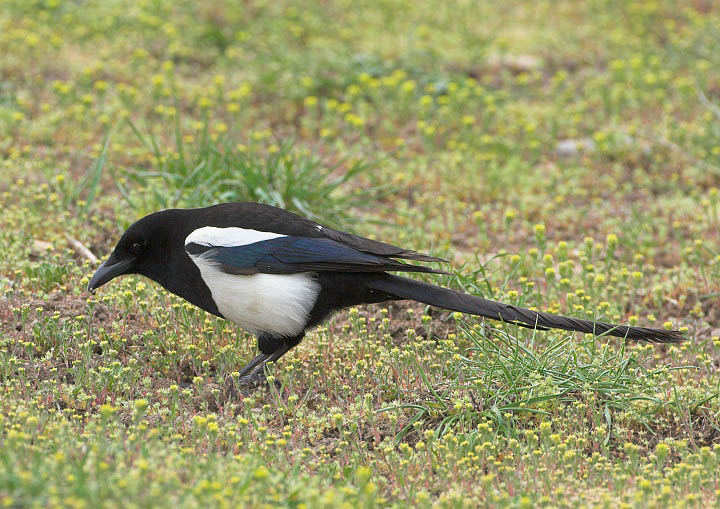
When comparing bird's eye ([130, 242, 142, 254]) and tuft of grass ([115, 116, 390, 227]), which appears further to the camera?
tuft of grass ([115, 116, 390, 227])

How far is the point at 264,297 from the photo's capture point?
4590 mm

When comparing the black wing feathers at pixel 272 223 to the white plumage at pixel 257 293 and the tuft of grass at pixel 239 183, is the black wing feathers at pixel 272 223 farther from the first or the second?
the tuft of grass at pixel 239 183

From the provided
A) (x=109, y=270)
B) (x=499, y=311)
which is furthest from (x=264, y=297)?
(x=499, y=311)

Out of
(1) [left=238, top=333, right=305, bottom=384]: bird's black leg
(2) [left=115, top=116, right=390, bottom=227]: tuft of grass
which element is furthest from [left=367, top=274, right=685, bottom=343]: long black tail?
(2) [left=115, top=116, right=390, bottom=227]: tuft of grass

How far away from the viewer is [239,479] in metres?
3.29

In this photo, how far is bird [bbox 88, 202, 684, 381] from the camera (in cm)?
455

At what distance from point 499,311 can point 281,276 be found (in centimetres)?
102

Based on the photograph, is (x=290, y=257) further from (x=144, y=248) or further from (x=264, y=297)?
(x=144, y=248)

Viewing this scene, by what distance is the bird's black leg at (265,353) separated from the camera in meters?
4.73

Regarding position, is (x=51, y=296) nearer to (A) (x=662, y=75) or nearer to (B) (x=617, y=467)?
(B) (x=617, y=467)

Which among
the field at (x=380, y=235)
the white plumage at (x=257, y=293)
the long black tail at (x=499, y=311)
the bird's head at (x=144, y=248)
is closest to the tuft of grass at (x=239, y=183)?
the field at (x=380, y=235)

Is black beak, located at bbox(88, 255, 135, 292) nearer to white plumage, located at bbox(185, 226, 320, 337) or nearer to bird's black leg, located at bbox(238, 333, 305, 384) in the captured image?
white plumage, located at bbox(185, 226, 320, 337)

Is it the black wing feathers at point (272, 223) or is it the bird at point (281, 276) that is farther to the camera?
the black wing feathers at point (272, 223)

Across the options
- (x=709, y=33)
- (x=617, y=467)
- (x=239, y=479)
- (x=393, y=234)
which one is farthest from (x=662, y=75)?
(x=239, y=479)
